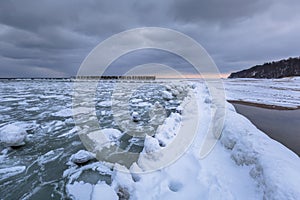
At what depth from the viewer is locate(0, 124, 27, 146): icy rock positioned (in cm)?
428

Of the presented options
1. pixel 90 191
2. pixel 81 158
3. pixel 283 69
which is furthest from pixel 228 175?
pixel 283 69

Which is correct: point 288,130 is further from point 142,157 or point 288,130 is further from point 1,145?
point 1,145

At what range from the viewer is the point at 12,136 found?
4.36 metres

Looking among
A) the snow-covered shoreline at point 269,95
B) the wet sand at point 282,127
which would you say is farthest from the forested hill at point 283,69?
the wet sand at point 282,127

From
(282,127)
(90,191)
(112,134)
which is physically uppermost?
(282,127)

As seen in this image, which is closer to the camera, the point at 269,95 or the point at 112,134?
the point at 112,134

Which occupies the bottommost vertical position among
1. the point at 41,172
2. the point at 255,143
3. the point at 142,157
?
the point at 41,172

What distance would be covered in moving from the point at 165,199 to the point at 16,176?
9.65ft

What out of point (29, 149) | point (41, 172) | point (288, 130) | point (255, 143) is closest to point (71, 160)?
point (41, 172)

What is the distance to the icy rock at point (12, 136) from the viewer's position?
4.28 meters

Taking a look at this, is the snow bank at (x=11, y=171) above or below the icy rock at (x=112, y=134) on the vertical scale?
below

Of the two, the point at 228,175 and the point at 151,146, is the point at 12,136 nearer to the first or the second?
the point at 151,146

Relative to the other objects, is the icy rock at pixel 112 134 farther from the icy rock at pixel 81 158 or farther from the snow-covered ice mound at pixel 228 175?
the snow-covered ice mound at pixel 228 175

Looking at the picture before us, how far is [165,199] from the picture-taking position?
2.51 metres
